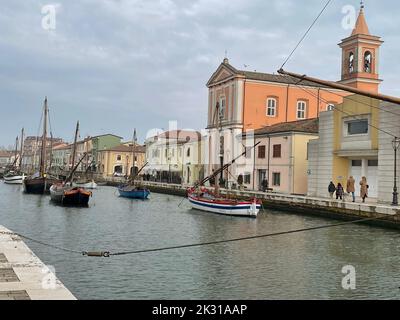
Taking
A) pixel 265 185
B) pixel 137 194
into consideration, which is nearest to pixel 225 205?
pixel 265 185

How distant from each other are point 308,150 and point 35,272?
35.5m

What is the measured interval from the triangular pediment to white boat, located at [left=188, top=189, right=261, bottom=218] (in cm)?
2633

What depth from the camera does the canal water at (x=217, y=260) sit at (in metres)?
13.6

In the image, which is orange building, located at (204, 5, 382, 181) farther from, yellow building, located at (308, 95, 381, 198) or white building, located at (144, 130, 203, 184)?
yellow building, located at (308, 95, 381, 198)

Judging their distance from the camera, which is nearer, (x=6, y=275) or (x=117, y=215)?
(x=6, y=275)

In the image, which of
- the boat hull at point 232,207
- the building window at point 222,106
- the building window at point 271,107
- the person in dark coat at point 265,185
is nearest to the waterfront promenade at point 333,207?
the person in dark coat at point 265,185

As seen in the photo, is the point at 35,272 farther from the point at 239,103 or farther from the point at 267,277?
the point at 239,103

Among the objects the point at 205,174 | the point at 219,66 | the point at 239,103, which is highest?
the point at 219,66

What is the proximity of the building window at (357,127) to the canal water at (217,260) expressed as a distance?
31.3 ft

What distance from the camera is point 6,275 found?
10.7 m

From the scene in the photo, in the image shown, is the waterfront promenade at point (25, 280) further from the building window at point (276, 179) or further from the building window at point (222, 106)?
the building window at point (222, 106)

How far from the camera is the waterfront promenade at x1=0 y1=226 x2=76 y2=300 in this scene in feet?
30.0
